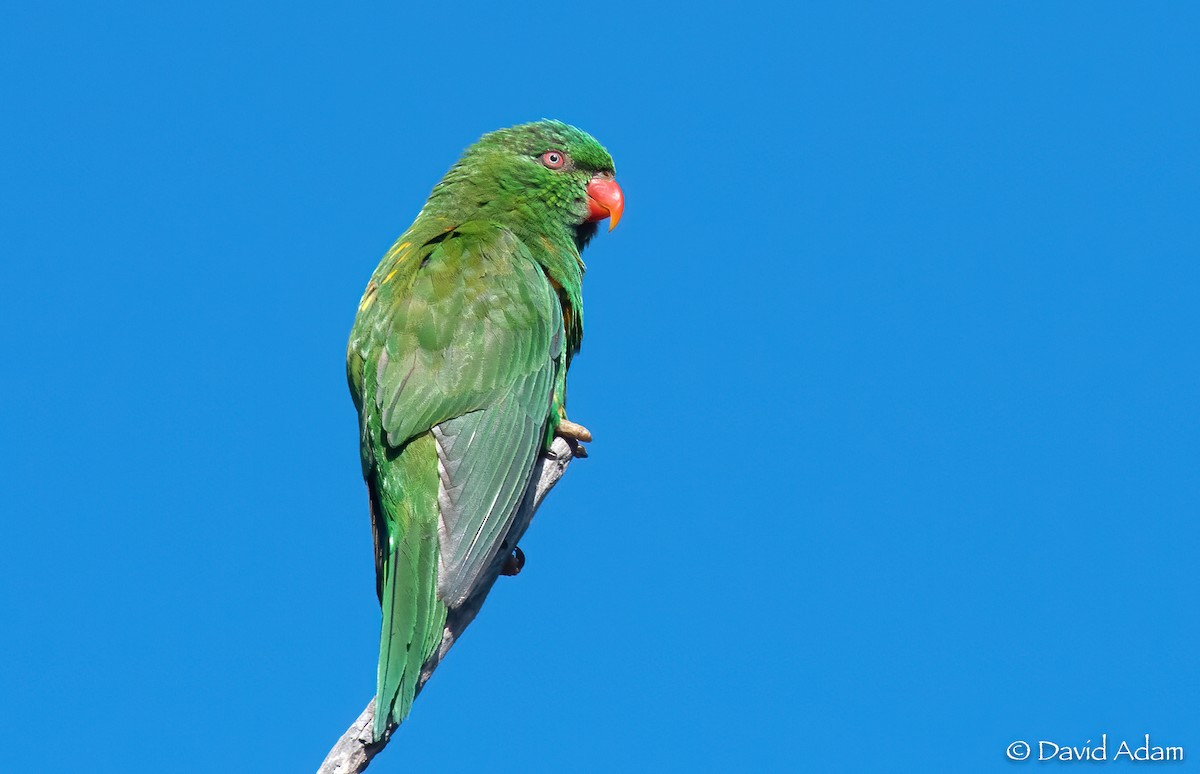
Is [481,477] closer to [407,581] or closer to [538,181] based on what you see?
[407,581]

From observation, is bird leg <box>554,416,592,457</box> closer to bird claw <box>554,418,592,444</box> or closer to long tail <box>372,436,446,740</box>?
bird claw <box>554,418,592,444</box>

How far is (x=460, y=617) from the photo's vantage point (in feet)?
17.0

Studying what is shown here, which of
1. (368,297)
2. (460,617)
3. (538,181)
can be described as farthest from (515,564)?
(538,181)

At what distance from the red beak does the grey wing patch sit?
167cm

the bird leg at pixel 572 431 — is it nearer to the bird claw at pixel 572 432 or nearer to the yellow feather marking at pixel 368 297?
the bird claw at pixel 572 432

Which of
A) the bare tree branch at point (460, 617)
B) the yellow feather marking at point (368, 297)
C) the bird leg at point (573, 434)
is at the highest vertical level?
the yellow feather marking at point (368, 297)

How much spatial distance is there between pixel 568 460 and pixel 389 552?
1.18 meters

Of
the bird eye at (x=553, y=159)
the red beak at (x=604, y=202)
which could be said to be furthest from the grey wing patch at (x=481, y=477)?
the bird eye at (x=553, y=159)

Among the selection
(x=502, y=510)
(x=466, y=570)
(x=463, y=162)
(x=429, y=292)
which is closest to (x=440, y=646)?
(x=466, y=570)

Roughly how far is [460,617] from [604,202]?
3025 mm

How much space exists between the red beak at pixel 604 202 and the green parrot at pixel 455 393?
30 centimetres

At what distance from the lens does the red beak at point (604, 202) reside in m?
7.04

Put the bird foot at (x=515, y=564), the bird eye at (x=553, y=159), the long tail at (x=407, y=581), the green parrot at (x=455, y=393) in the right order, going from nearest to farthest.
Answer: the long tail at (x=407, y=581) < the green parrot at (x=455, y=393) < the bird foot at (x=515, y=564) < the bird eye at (x=553, y=159)

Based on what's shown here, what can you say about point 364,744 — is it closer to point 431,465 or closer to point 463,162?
point 431,465
